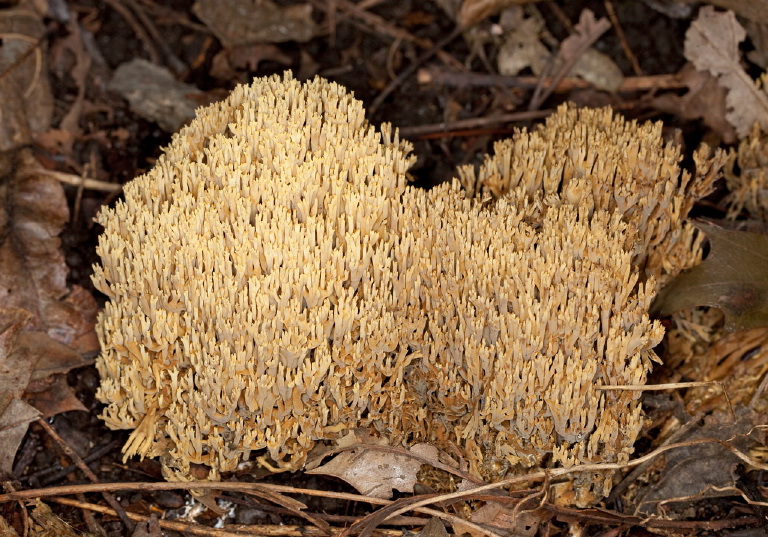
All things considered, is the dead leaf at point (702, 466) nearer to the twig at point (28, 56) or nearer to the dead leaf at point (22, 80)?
the dead leaf at point (22, 80)

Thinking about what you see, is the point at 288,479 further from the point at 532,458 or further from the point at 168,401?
the point at 532,458

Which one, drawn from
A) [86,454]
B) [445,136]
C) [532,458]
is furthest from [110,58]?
[532,458]

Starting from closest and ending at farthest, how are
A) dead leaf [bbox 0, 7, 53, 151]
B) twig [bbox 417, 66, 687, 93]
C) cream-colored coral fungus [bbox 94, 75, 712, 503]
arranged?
cream-colored coral fungus [bbox 94, 75, 712, 503], dead leaf [bbox 0, 7, 53, 151], twig [bbox 417, 66, 687, 93]

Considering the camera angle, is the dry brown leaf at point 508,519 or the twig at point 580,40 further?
the twig at point 580,40

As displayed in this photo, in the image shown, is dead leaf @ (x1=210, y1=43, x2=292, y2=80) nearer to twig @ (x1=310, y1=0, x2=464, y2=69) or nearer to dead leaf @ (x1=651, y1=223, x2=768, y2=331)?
twig @ (x1=310, y1=0, x2=464, y2=69)

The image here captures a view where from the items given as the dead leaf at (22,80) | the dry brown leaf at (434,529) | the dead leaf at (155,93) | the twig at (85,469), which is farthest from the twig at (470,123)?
the twig at (85,469)

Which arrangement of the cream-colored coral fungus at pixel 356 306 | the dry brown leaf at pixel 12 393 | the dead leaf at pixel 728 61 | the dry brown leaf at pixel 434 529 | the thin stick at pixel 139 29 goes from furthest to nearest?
1. the thin stick at pixel 139 29
2. the dead leaf at pixel 728 61
3. the dry brown leaf at pixel 12 393
4. the dry brown leaf at pixel 434 529
5. the cream-colored coral fungus at pixel 356 306

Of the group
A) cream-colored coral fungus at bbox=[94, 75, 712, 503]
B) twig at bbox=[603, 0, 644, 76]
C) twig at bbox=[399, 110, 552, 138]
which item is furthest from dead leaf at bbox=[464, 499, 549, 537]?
twig at bbox=[603, 0, 644, 76]
